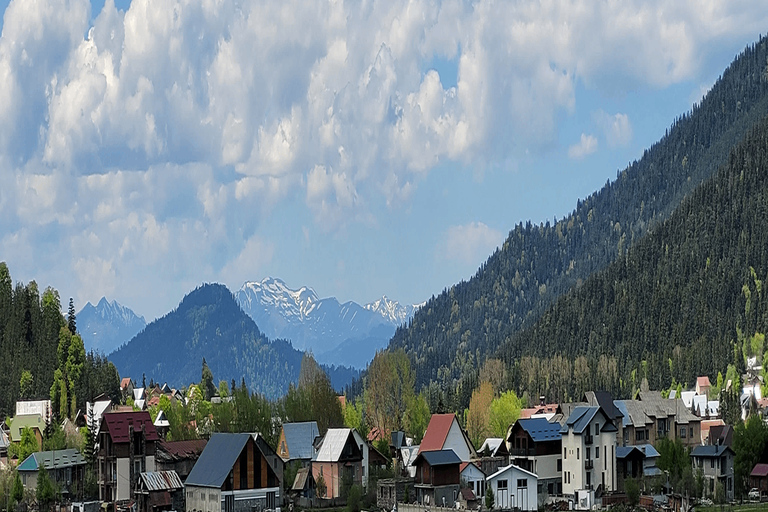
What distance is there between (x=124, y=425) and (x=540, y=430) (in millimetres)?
39771

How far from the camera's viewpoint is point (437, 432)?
125m

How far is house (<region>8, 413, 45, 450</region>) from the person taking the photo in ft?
510

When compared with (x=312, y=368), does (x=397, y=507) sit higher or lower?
lower

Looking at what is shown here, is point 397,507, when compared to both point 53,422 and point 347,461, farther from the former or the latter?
point 53,422

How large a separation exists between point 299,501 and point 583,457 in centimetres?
2690

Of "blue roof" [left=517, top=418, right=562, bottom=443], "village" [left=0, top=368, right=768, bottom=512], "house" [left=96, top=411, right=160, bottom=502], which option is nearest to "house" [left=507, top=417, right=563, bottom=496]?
→ "blue roof" [left=517, top=418, right=562, bottom=443]

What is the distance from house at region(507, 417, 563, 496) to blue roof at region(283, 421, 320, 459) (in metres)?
21.0

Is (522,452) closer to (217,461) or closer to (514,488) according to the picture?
(514,488)

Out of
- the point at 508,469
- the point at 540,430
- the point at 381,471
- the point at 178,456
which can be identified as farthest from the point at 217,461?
the point at 540,430

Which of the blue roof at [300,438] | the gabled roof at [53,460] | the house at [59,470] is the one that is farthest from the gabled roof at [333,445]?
the gabled roof at [53,460]

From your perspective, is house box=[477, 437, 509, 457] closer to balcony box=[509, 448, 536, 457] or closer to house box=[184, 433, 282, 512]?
balcony box=[509, 448, 536, 457]

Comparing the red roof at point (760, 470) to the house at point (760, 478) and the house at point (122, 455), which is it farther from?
the house at point (122, 455)

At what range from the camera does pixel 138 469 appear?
113188 mm

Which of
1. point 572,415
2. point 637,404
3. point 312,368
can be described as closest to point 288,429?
point 572,415
